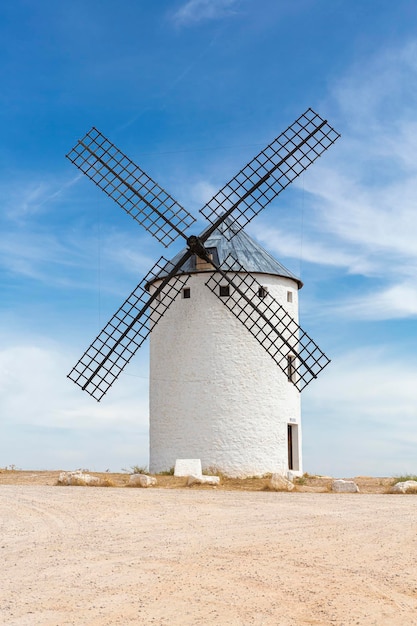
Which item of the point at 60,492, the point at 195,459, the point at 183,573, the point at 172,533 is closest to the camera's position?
the point at 183,573

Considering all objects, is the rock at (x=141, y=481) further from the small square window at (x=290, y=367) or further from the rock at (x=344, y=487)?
the small square window at (x=290, y=367)

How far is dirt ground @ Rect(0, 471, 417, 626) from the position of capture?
8312mm

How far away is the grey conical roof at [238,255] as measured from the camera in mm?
26312

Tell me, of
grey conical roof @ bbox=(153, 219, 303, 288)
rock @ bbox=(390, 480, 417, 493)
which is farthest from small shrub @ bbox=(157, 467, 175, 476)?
rock @ bbox=(390, 480, 417, 493)

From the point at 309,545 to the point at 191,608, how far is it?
13.1 feet

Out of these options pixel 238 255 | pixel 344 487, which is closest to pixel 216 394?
pixel 238 255

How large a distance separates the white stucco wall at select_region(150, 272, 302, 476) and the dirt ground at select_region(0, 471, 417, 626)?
7211 mm

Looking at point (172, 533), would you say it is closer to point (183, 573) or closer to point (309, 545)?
point (309, 545)

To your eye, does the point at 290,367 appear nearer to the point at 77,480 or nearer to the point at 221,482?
the point at 221,482

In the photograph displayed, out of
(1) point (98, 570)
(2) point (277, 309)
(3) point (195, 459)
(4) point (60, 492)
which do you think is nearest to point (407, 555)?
(1) point (98, 570)

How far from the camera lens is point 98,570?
33.3ft

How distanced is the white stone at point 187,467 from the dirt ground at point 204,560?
5428mm

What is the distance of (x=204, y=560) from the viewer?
10.7 m

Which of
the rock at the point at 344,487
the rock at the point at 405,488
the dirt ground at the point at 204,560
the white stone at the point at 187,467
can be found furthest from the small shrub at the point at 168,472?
the dirt ground at the point at 204,560
